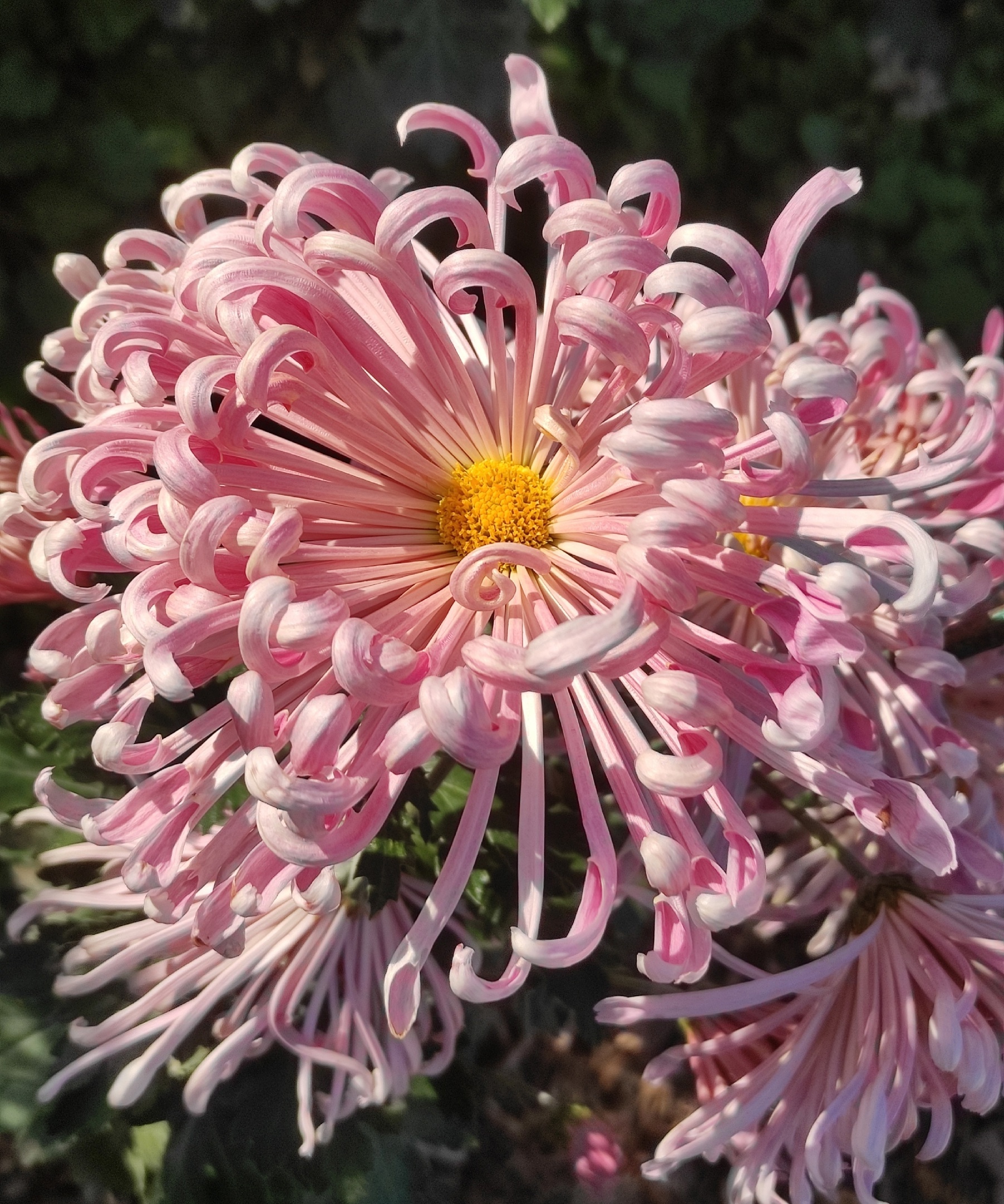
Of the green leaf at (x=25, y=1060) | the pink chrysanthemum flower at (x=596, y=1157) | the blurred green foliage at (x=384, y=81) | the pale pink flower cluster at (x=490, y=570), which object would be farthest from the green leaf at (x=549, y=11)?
the pink chrysanthemum flower at (x=596, y=1157)

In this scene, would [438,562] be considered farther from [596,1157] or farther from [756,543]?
[596,1157]

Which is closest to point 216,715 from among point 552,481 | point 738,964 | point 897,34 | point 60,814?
point 60,814

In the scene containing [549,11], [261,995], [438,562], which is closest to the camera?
[438,562]

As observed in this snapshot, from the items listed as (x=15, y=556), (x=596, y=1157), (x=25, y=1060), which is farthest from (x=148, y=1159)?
(x=15, y=556)

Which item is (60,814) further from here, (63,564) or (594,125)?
(594,125)

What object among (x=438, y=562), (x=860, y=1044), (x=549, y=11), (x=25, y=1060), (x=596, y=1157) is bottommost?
(x=596, y=1157)

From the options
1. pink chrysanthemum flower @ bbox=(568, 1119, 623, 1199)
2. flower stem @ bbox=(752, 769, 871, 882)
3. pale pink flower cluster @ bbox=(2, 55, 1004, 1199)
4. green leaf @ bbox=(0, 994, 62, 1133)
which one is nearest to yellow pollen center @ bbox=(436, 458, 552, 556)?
pale pink flower cluster @ bbox=(2, 55, 1004, 1199)

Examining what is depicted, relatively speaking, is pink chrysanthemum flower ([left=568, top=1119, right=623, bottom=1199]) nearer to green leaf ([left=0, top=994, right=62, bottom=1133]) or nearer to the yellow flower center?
green leaf ([left=0, top=994, right=62, bottom=1133])

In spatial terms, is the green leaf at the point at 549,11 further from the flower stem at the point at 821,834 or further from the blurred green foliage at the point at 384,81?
the flower stem at the point at 821,834
